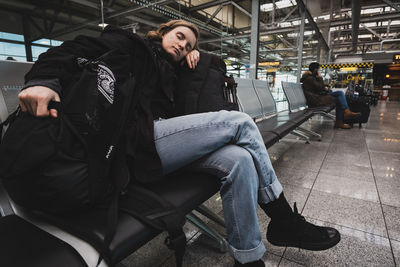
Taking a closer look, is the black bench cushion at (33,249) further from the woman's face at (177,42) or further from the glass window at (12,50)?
the glass window at (12,50)

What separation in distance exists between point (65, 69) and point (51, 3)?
3.33 meters

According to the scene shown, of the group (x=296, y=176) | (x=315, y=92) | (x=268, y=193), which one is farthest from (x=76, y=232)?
(x=315, y=92)

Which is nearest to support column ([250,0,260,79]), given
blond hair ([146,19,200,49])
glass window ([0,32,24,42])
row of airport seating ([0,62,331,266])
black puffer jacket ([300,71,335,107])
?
black puffer jacket ([300,71,335,107])

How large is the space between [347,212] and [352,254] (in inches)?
18.4

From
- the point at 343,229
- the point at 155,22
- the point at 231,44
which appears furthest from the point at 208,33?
the point at 343,229

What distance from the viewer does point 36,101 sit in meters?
0.62

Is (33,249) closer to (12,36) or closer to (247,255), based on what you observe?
(247,255)

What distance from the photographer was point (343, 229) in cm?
142

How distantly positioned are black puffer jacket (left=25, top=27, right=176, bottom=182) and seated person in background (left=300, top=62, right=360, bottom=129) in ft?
15.2

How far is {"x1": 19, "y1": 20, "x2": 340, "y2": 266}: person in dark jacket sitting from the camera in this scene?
86 cm

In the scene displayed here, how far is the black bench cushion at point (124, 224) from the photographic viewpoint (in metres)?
0.60

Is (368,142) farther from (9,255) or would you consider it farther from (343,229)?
(9,255)

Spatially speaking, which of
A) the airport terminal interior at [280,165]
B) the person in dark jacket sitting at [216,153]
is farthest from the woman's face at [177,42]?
the airport terminal interior at [280,165]

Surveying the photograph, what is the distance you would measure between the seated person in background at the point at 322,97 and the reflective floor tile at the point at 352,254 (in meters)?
4.04
